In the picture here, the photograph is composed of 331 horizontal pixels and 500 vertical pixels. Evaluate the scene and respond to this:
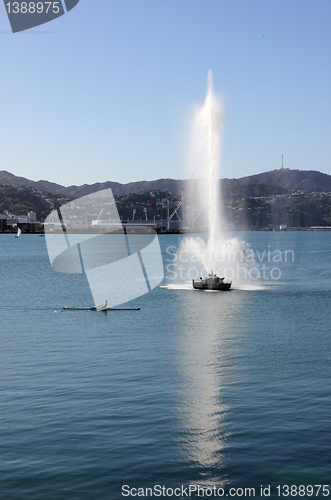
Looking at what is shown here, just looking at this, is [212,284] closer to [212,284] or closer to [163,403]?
[212,284]

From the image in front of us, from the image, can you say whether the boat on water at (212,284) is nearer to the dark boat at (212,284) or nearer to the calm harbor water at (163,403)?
the dark boat at (212,284)

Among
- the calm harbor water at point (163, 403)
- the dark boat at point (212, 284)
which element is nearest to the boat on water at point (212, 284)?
the dark boat at point (212, 284)

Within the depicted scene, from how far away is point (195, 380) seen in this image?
3481 cm

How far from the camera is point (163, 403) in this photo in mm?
30219

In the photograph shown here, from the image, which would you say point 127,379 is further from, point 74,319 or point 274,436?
point 74,319

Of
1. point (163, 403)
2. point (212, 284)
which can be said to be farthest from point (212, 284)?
point (163, 403)

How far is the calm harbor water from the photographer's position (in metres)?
22.1

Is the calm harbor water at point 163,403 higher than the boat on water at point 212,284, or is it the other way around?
the boat on water at point 212,284

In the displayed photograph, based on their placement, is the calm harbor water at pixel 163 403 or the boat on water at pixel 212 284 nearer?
the calm harbor water at pixel 163 403

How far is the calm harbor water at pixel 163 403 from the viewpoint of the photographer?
872 inches

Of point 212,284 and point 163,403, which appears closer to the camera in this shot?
point 163,403

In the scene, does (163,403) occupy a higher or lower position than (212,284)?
lower

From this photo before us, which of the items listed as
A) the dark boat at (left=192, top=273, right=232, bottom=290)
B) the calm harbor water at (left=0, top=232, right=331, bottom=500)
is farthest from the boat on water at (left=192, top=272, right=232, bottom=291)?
the calm harbor water at (left=0, top=232, right=331, bottom=500)

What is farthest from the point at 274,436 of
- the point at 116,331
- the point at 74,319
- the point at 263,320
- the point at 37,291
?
the point at 37,291
